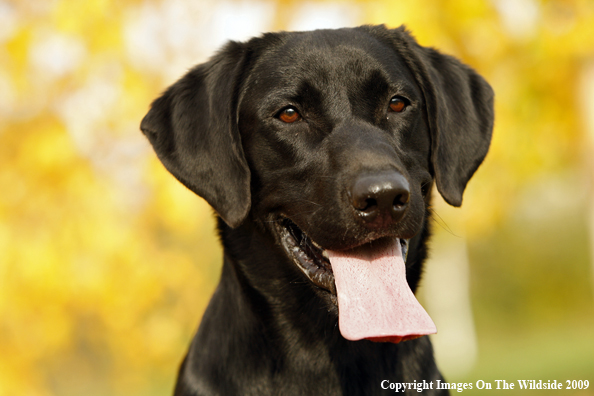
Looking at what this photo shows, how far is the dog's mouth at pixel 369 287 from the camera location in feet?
7.48

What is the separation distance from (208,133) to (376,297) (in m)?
1.09

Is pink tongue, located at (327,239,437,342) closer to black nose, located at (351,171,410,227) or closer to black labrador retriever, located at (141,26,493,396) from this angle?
black labrador retriever, located at (141,26,493,396)

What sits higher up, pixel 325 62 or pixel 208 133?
pixel 325 62

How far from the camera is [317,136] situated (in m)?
2.70

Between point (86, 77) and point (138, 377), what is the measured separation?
18.1 ft

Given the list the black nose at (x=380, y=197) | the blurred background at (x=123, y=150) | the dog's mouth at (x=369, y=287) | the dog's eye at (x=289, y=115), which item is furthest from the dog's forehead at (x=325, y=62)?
the blurred background at (x=123, y=150)

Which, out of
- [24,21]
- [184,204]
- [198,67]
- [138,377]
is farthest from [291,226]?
[138,377]

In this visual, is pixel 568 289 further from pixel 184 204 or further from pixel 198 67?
pixel 198 67

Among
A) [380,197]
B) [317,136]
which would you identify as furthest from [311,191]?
[380,197]

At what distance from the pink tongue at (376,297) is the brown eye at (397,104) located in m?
0.67

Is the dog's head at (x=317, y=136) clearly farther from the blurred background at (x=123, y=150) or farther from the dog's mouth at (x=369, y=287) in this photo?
the blurred background at (x=123, y=150)

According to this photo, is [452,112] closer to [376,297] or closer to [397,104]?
[397,104]

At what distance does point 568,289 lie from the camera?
685 inches

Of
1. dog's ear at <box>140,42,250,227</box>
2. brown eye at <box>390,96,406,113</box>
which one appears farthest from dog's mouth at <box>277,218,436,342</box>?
brown eye at <box>390,96,406,113</box>
